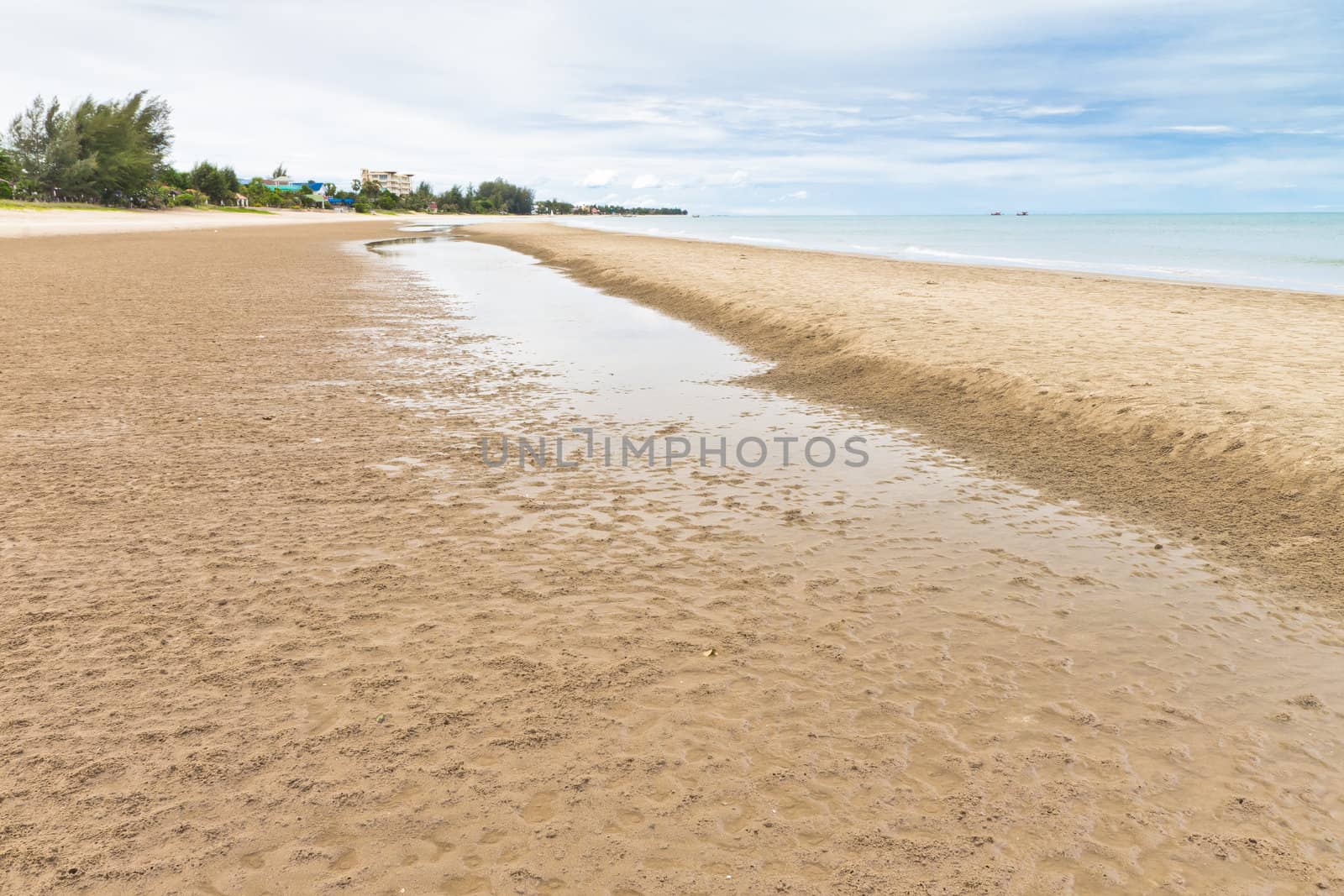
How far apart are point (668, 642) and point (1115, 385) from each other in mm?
7953

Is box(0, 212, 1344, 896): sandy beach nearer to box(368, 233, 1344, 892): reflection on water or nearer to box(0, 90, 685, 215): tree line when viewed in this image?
box(368, 233, 1344, 892): reflection on water

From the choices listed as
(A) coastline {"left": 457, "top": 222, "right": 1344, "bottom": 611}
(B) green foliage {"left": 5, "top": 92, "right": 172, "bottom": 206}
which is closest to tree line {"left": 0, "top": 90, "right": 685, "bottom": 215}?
(B) green foliage {"left": 5, "top": 92, "right": 172, "bottom": 206}

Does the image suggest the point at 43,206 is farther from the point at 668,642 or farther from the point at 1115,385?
the point at 668,642

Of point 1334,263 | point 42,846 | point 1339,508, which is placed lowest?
point 42,846

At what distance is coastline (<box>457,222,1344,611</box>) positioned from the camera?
6969 millimetres

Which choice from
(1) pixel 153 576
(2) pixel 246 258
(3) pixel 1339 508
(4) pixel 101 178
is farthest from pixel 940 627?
(4) pixel 101 178

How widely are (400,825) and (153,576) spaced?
3040 mm

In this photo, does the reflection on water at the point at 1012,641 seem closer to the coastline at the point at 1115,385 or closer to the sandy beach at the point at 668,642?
the sandy beach at the point at 668,642

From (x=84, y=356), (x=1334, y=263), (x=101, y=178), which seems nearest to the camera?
(x=84, y=356)

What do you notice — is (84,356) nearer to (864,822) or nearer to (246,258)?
(864,822)

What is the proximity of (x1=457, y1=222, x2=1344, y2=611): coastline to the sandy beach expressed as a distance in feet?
0.25

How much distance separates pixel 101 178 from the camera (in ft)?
286

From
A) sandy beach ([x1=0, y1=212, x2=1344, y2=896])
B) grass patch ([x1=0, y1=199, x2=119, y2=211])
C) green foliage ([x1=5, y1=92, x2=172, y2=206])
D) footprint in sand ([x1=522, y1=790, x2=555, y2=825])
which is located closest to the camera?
sandy beach ([x1=0, y1=212, x2=1344, y2=896])

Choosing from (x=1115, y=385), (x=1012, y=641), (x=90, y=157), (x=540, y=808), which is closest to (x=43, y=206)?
(x=90, y=157)
